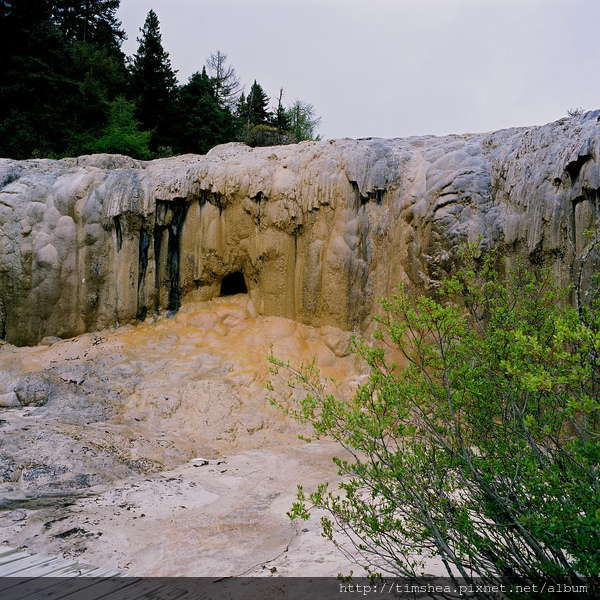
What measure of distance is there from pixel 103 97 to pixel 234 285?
1254 cm

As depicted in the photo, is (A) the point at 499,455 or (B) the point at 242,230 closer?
(A) the point at 499,455

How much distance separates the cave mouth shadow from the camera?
10.5 metres

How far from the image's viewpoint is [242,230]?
9.55 m

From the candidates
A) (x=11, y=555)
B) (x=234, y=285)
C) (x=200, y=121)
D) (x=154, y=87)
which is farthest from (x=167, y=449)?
(x=154, y=87)

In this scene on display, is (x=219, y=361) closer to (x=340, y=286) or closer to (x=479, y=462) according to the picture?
(x=340, y=286)

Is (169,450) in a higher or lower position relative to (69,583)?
lower

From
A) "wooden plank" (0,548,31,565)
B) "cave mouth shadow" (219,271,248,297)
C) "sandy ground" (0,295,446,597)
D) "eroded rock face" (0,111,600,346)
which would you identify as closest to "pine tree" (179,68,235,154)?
"eroded rock face" (0,111,600,346)

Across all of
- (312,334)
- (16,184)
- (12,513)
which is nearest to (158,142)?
(16,184)

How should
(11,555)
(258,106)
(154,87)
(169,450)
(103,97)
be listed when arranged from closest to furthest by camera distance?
(11,555) < (169,450) < (103,97) < (154,87) < (258,106)

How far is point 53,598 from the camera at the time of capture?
287 centimetres

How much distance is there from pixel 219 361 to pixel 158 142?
48.6 feet

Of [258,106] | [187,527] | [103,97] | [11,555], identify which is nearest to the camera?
[11,555]

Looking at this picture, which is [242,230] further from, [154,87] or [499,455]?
[154,87]

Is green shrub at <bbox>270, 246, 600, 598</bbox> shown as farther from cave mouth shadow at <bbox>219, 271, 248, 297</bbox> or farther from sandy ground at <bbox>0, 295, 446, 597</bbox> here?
cave mouth shadow at <bbox>219, 271, 248, 297</bbox>
